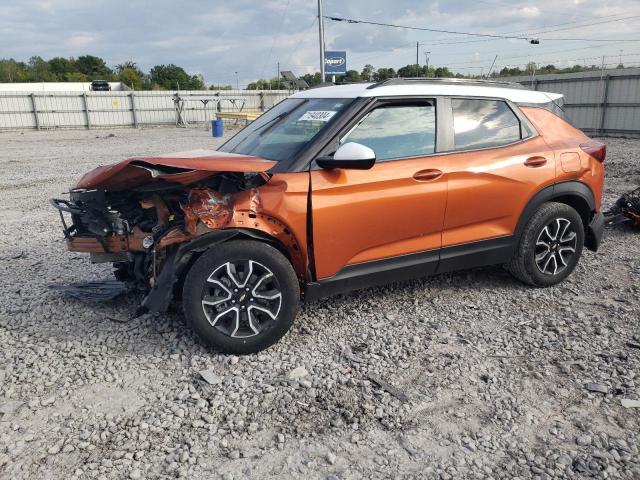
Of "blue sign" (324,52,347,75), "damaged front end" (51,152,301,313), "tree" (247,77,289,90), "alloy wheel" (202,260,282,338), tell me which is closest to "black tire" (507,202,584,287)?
"damaged front end" (51,152,301,313)

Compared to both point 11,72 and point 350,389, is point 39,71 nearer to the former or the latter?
point 11,72

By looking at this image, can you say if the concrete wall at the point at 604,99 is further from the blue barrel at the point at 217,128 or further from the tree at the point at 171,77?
the tree at the point at 171,77

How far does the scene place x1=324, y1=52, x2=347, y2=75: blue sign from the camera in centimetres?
3338

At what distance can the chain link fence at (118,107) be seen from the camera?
32.0 m

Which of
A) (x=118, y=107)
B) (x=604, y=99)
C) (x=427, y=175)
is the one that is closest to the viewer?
(x=427, y=175)

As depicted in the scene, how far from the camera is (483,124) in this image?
176 inches

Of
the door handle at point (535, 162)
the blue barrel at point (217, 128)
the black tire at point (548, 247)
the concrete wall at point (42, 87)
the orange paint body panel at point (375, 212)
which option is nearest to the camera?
the orange paint body panel at point (375, 212)

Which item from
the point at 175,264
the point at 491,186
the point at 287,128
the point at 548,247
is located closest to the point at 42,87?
the point at 287,128

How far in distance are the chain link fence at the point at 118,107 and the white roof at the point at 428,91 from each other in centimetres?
2966

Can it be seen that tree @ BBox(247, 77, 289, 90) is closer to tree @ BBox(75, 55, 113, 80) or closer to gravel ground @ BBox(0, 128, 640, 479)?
tree @ BBox(75, 55, 113, 80)

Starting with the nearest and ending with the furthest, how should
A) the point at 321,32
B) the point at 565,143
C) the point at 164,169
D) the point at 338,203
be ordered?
the point at 164,169 → the point at 338,203 → the point at 565,143 → the point at 321,32

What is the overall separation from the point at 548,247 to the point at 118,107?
34.2 meters

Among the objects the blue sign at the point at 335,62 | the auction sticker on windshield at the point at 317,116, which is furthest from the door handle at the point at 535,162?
the blue sign at the point at 335,62

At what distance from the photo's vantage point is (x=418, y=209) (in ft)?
13.3
